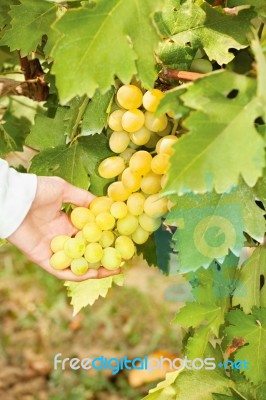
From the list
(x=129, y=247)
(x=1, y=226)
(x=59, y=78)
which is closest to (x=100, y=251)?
(x=129, y=247)

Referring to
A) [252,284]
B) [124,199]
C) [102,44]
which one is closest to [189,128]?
[102,44]

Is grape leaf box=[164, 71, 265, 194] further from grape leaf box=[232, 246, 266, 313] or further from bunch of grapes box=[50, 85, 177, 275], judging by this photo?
grape leaf box=[232, 246, 266, 313]

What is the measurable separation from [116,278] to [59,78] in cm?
38

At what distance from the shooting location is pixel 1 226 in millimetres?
938

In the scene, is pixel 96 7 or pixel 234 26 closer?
pixel 96 7

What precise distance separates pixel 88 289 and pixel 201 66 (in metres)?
0.36

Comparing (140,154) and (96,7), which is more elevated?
(96,7)

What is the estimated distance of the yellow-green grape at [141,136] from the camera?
2.91 feet

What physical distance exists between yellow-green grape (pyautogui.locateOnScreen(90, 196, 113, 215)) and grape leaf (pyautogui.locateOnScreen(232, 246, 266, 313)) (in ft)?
0.76

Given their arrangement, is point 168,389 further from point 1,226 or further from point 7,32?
point 7,32

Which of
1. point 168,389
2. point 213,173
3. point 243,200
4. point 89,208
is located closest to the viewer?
point 213,173

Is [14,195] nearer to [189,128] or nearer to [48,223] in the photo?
[48,223]

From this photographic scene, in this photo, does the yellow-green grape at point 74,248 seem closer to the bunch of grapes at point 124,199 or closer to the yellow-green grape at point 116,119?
the bunch of grapes at point 124,199

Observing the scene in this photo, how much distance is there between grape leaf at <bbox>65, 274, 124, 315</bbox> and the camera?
1.02 meters
